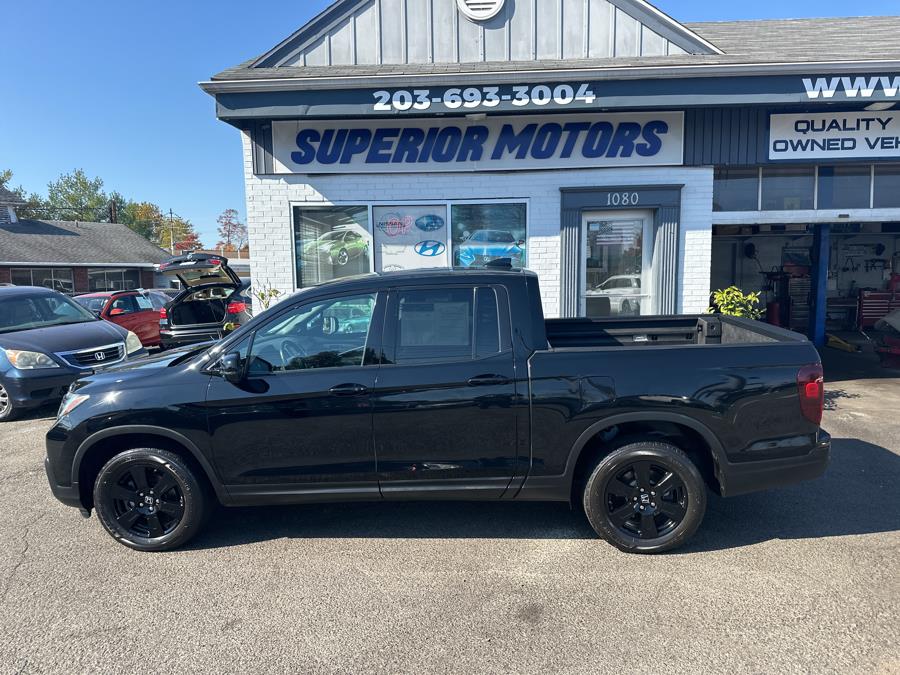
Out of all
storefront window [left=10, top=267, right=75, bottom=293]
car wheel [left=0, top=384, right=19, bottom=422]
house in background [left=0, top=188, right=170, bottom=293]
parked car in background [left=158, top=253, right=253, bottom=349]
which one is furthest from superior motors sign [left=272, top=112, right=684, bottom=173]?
house in background [left=0, top=188, right=170, bottom=293]

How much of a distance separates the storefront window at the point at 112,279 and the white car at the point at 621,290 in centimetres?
3191

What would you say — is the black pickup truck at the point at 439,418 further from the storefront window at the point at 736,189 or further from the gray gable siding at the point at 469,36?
the gray gable siding at the point at 469,36

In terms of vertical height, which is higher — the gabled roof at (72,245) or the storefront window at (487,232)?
the gabled roof at (72,245)

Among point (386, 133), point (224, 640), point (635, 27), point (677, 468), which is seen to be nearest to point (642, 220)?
point (635, 27)

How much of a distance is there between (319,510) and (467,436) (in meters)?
1.52

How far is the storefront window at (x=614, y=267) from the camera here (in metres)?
8.02

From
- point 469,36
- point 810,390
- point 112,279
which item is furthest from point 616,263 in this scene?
point 112,279

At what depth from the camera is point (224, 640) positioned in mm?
2717

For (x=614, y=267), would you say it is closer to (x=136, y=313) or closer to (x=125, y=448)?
(x=125, y=448)

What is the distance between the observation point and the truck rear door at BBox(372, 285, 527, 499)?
3.35 m

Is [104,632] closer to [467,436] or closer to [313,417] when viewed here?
[313,417]

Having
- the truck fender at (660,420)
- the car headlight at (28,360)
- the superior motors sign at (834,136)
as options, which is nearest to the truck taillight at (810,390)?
the truck fender at (660,420)

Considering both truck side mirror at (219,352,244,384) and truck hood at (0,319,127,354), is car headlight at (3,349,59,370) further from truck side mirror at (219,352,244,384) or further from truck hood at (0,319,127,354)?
truck side mirror at (219,352,244,384)

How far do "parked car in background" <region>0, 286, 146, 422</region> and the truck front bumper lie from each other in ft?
20.8
